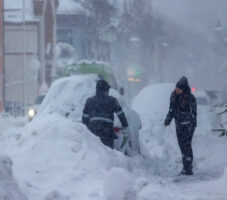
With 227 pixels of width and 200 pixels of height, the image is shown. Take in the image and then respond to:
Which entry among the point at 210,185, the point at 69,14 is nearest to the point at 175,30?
the point at 69,14

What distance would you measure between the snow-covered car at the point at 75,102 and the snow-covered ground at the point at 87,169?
71mm

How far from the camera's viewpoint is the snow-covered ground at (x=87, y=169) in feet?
19.6

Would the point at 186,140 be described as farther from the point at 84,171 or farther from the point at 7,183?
the point at 7,183

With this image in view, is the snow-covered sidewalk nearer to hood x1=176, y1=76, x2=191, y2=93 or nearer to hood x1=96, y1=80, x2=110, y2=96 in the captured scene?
hood x1=96, y1=80, x2=110, y2=96

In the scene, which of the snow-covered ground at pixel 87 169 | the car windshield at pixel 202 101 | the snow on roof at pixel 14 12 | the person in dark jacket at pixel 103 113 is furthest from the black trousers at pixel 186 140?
the snow on roof at pixel 14 12

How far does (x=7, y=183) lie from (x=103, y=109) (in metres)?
3.59

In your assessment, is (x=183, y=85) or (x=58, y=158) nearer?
(x=58, y=158)

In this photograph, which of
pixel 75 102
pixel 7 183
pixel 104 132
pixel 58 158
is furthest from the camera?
pixel 75 102

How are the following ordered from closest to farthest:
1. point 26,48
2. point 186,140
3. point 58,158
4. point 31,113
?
1. point 58,158
2. point 186,140
3. point 31,113
4. point 26,48

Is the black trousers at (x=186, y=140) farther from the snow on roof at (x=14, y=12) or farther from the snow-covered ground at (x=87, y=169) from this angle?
the snow on roof at (x=14, y=12)

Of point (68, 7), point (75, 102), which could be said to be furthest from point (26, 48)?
point (75, 102)

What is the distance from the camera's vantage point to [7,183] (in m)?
5.41

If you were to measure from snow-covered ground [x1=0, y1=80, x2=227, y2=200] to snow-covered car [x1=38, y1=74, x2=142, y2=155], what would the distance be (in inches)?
2.8

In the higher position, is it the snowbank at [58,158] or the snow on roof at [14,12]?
the snow on roof at [14,12]
